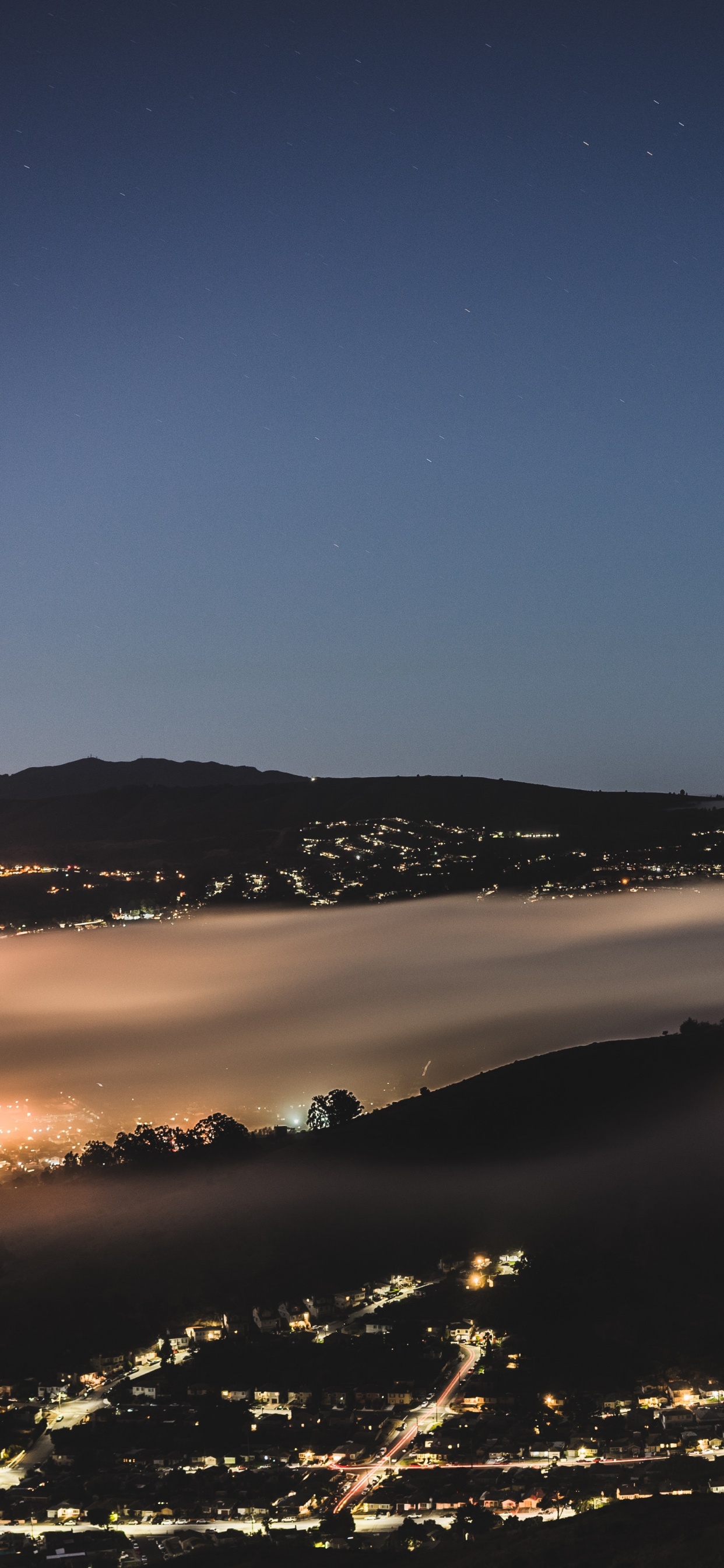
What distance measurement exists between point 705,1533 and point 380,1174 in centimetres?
2487

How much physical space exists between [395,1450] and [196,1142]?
26.0 meters

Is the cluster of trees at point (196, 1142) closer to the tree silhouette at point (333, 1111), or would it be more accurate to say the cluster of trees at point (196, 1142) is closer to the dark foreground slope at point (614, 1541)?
the tree silhouette at point (333, 1111)

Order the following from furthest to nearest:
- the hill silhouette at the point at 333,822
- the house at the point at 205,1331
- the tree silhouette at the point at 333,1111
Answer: the hill silhouette at the point at 333,822 → the tree silhouette at the point at 333,1111 → the house at the point at 205,1331

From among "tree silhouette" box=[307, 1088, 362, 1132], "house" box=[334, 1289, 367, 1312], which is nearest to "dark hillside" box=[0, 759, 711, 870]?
"tree silhouette" box=[307, 1088, 362, 1132]

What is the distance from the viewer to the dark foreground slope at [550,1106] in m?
41.9

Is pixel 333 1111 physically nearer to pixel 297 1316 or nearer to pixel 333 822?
pixel 297 1316

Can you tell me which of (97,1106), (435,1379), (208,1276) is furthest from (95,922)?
(435,1379)

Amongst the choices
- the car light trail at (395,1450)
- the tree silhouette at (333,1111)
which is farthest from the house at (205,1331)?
the tree silhouette at (333,1111)

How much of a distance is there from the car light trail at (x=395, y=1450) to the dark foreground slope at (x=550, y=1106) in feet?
45.9

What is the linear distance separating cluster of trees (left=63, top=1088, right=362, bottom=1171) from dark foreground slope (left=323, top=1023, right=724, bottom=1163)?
9.14 feet

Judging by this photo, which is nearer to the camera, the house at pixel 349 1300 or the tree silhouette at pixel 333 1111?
the house at pixel 349 1300

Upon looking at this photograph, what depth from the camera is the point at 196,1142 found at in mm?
48438

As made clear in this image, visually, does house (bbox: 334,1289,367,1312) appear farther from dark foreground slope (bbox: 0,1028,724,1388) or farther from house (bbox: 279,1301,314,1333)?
house (bbox: 279,1301,314,1333)

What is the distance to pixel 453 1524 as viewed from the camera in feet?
66.5
